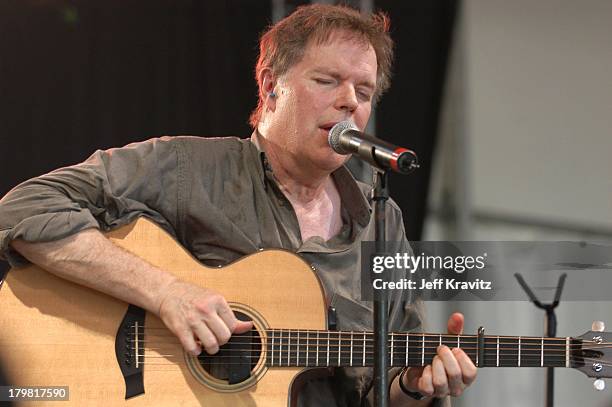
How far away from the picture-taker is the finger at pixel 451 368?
2.25m

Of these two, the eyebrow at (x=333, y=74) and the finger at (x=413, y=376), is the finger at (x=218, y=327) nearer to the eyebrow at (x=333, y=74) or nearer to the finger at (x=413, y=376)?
the finger at (x=413, y=376)

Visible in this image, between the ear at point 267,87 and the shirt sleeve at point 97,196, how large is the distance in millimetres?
338

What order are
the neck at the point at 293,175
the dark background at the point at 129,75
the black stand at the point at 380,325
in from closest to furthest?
the black stand at the point at 380,325 < the neck at the point at 293,175 < the dark background at the point at 129,75

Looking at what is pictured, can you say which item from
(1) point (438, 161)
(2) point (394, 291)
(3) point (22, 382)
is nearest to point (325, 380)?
(2) point (394, 291)

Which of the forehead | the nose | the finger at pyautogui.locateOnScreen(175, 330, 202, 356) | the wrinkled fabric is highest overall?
the forehead

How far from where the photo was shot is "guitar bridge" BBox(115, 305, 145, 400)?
2.14m

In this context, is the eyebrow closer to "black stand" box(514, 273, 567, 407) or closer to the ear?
the ear

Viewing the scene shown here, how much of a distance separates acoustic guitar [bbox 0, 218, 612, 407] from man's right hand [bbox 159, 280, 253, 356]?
6cm

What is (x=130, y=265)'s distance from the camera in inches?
86.1

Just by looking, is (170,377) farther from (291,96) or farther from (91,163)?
(291,96)

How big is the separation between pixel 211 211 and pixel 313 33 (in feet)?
2.03

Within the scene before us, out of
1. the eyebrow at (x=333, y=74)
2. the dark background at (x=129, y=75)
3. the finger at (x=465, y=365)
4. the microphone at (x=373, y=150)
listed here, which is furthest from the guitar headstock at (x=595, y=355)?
the dark background at (x=129, y=75)

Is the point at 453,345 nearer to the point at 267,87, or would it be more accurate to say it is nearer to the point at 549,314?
the point at 549,314

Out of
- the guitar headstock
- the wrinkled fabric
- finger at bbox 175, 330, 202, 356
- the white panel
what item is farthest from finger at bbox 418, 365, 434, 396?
the white panel
